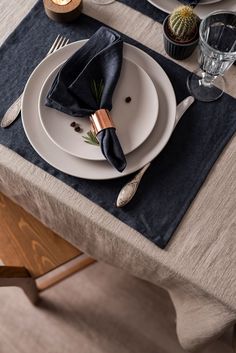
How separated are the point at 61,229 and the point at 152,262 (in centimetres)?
22

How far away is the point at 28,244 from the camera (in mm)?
939

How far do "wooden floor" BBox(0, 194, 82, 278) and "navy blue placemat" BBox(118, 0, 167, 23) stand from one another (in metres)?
0.46

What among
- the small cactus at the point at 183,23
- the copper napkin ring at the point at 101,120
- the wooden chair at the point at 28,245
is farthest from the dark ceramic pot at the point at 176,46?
the wooden chair at the point at 28,245

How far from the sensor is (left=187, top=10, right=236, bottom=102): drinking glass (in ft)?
2.19

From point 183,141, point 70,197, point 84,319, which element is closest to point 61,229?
point 70,197

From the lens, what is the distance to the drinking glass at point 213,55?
0.67 m

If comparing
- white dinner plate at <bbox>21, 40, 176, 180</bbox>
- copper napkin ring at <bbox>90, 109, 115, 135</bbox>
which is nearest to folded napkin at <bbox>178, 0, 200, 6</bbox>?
white dinner plate at <bbox>21, 40, 176, 180</bbox>

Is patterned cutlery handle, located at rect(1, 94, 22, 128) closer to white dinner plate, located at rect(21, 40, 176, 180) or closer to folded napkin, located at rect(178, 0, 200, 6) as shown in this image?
white dinner plate, located at rect(21, 40, 176, 180)

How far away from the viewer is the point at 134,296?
Result: 49.6 inches

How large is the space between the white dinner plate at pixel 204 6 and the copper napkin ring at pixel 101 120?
9.3 inches

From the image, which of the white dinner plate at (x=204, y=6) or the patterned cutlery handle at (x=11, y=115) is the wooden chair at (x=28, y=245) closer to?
the patterned cutlery handle at (x=11, y=115)

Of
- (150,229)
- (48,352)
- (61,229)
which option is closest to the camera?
(150,229)

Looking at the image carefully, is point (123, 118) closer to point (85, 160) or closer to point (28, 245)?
point (85, 160)

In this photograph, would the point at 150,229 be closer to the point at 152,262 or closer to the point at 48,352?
the point at 152,262
